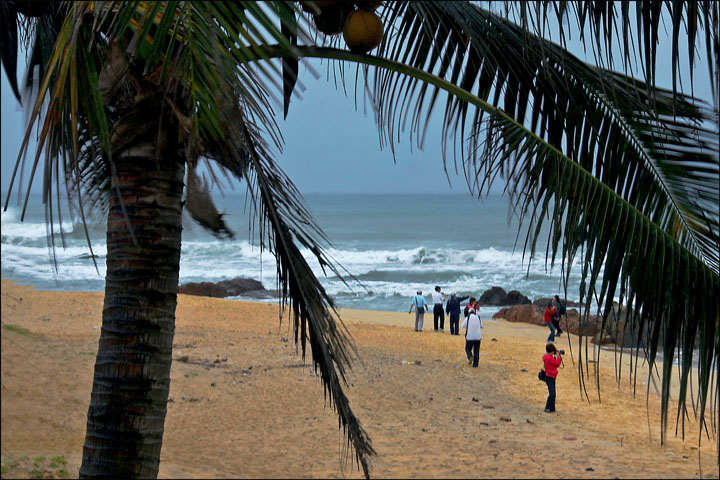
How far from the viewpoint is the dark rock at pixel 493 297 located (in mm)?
27683

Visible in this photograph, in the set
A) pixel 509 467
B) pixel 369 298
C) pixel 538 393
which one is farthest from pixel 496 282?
pixel 509 467

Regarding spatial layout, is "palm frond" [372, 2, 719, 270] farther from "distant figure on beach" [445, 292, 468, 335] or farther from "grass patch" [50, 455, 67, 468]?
"distant figure on beach" [445, 292, 468, 335]

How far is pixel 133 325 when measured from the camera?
2947 mm

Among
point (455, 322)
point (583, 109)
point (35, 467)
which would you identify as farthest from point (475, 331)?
point (583, 109)

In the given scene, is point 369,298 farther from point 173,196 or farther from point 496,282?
point 173,196

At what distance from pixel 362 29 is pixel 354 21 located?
0.04m

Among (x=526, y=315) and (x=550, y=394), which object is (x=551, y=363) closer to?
(x=550, y=394)

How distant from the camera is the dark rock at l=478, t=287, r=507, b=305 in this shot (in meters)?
27.7

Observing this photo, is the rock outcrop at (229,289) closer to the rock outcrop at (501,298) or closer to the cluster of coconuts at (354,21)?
the rock outcrop at (501,298)

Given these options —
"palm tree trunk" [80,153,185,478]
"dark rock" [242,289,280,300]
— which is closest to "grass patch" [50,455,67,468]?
"palm tree trunk" [80,153,185,478]

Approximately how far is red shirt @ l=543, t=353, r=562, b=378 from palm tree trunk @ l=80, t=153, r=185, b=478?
25.1 ft

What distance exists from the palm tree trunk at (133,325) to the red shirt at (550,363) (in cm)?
766

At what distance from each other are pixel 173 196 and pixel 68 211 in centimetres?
87

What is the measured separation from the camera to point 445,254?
43781mm
